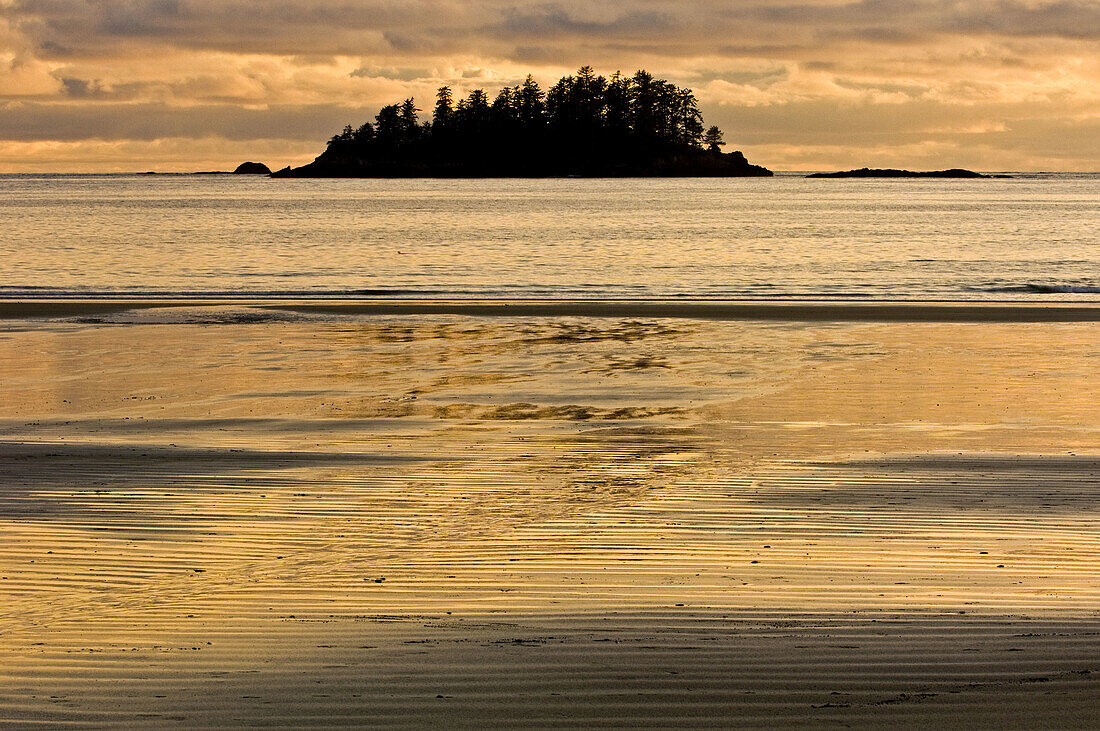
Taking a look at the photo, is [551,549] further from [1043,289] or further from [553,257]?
[553,257]

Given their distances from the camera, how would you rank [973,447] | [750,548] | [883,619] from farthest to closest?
[973,447], [750,548], [883,619]

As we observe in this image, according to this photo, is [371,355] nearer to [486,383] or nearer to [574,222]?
[486,383]

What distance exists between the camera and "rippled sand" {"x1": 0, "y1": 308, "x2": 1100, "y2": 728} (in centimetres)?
498

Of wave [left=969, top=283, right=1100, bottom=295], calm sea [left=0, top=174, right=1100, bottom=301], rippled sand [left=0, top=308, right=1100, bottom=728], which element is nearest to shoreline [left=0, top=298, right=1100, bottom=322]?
calm sea [left=0, top=174, right=1100, bottom=301]

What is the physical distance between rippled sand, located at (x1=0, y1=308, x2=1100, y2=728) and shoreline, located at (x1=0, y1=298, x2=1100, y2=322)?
8013 millimetres

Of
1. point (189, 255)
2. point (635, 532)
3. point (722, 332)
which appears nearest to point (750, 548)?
point (635, 532)

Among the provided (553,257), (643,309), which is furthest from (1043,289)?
(553,257)

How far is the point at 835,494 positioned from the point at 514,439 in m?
3.22

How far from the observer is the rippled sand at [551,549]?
16.3 ft

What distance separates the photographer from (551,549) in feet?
23.3

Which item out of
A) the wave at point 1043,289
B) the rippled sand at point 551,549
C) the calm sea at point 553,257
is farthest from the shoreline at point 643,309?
the rippled sand at point 551,549

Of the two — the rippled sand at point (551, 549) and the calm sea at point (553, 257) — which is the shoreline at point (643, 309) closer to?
the calm sea at point (553, 257)

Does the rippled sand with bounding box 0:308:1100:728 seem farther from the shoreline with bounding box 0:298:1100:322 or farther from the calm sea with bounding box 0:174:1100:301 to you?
the calm sea with bounding box 0:174:1100:301

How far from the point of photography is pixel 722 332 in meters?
19.9
